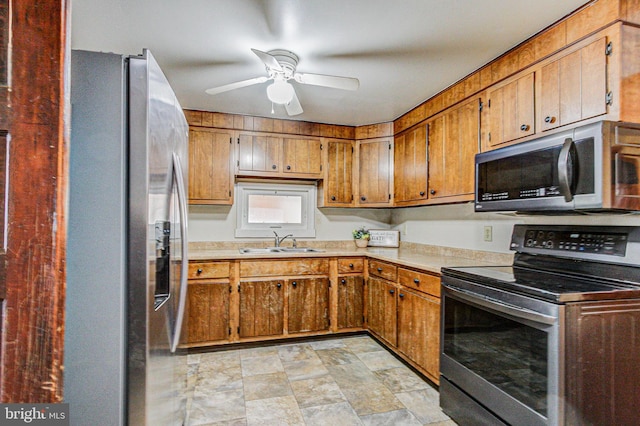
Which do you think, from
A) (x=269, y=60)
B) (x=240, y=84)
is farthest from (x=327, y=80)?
(x=240, y=84)

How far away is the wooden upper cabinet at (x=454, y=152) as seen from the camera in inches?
94.9

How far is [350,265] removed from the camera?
3359 millimetres

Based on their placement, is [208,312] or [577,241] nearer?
[577,241]

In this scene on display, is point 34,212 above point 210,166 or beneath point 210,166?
beneath

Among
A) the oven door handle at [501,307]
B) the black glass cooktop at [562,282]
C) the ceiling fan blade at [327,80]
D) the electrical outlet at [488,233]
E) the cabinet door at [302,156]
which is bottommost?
the oven door handle at [501,307]

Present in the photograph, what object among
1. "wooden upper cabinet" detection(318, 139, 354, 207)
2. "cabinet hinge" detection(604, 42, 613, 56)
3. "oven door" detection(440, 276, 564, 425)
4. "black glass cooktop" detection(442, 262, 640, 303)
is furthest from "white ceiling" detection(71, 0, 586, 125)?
"oven door" detection(440, 276, 564, 425)

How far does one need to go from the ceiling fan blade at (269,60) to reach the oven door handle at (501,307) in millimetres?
1682

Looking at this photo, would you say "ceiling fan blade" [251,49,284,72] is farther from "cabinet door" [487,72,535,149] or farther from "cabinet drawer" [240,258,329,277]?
"cabinet drawer" [240,258,329,277]

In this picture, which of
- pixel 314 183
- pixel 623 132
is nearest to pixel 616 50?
pixel 623 132

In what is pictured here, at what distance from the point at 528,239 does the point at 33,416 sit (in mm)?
2287

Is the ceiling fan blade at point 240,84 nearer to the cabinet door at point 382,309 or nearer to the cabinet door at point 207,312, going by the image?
the cabinet door at point 207,312

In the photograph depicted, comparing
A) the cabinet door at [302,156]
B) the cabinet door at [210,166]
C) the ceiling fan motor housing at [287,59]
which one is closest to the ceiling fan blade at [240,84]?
the ceiling fan motor housing at [287,59]

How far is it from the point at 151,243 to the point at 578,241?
199 centimetres

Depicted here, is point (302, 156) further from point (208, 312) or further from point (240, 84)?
point (208, 312)
